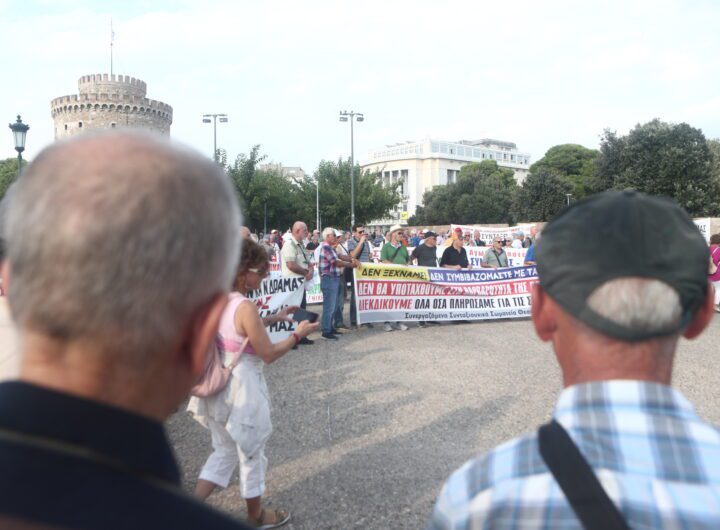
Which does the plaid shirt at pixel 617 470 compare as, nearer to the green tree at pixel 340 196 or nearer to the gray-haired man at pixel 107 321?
the gray-haired man at pixel 107 321

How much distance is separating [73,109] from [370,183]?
101 ft

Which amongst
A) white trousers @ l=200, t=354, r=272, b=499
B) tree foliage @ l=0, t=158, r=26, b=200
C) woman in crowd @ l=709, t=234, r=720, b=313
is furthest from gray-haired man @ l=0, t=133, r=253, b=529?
tree foliage @ l=0, t=158, r=26, b=200

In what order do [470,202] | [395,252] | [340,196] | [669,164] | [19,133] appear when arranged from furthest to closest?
[470,202], [340,196], [669,164], [19,133], [395,252]

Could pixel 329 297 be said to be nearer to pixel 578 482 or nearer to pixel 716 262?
pixel 716 262

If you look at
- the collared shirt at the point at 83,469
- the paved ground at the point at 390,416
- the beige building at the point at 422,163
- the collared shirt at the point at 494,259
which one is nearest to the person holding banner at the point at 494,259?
the collared shirt at the point at 494,259

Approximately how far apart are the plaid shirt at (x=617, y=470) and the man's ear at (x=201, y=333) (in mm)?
673

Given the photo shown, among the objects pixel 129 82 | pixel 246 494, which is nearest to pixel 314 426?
pixel 246 494

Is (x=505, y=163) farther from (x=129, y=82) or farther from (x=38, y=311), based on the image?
(x=38, y=311)

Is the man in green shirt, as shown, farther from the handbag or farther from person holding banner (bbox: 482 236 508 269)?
the handbag

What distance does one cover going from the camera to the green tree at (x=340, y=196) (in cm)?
4509

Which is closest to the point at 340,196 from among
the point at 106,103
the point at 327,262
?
the point at 106,103

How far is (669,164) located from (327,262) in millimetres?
31809

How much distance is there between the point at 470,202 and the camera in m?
65.1

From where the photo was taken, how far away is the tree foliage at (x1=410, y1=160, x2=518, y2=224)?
6400 centimetres
